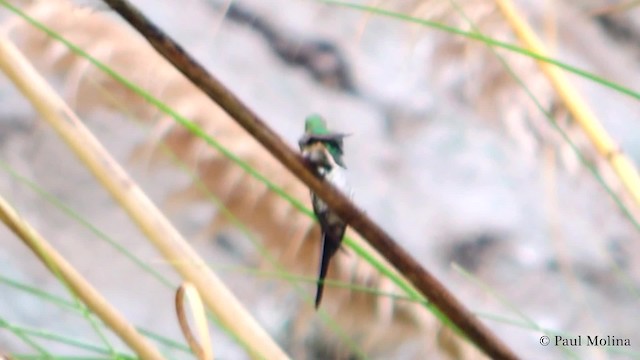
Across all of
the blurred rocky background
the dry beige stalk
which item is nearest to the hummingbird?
the dry beige stalk

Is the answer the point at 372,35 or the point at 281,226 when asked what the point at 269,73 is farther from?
the point at 281,226

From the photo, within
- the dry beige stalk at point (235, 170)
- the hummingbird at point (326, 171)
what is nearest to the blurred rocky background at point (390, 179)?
the dry beige stalk at point (235, 170)

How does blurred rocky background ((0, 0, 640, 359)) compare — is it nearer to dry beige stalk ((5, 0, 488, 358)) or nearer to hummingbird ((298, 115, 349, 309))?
dry beige stalk ((5, 0, 488, 358))

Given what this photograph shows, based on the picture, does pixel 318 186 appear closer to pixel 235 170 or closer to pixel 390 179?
pixel 235 170

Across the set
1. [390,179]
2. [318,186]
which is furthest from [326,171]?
[390,179]

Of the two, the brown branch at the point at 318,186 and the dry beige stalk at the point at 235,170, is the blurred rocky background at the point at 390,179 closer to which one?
the dry beige stalk at the point at 235,170

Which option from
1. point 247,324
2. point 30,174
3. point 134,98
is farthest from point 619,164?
point 30,174

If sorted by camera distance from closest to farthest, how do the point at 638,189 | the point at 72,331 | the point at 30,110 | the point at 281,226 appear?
the point at 638,189
the point at 281,226
the point at 72,331
the point at 30,110

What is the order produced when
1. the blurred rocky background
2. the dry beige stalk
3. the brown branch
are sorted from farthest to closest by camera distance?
the blurred rocky background → the dry beige stalk → the brown branch
